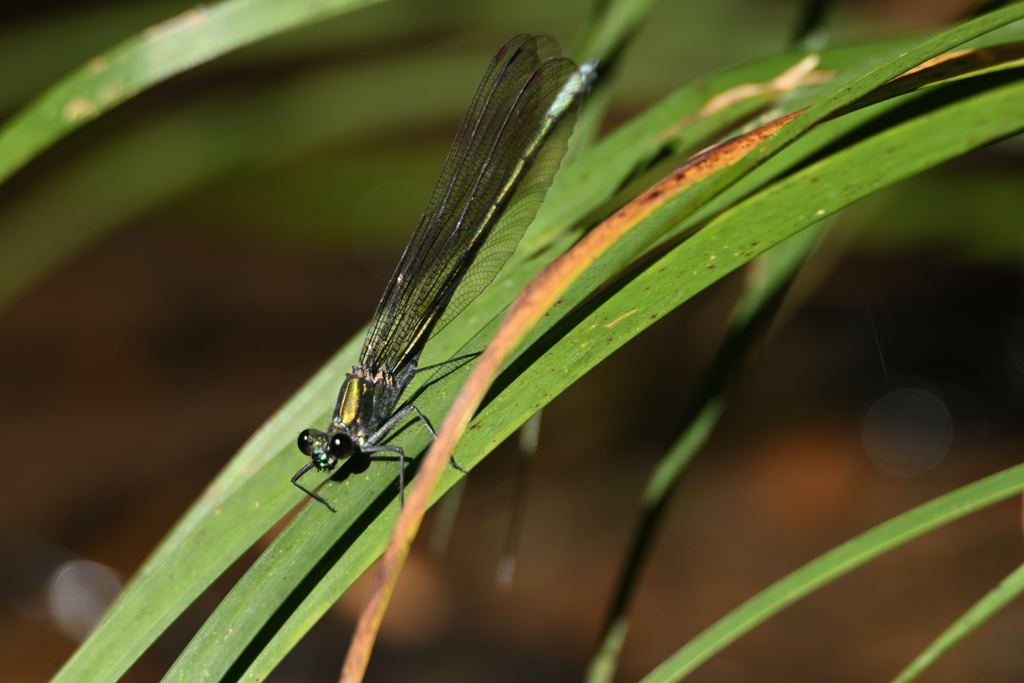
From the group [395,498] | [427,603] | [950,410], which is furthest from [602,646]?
[950,410]

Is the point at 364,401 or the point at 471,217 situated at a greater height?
the point at 471,217

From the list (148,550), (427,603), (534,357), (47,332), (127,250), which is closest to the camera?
(534,357)

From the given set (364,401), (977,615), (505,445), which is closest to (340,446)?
(364,401)

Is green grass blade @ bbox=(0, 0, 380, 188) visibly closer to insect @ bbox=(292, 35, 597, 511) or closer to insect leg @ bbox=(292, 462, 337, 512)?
insect @ bbox=(292, 35, 597, 511)

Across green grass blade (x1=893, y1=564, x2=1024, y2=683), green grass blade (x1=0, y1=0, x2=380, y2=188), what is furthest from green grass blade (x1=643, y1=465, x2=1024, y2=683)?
green grass blade (x1=0, y1=0, x2=380, y2=188)

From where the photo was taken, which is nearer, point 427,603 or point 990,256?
point 990,256

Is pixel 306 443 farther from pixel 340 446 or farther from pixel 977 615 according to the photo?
pixel 977 615

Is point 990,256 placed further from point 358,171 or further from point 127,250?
point 127,250
